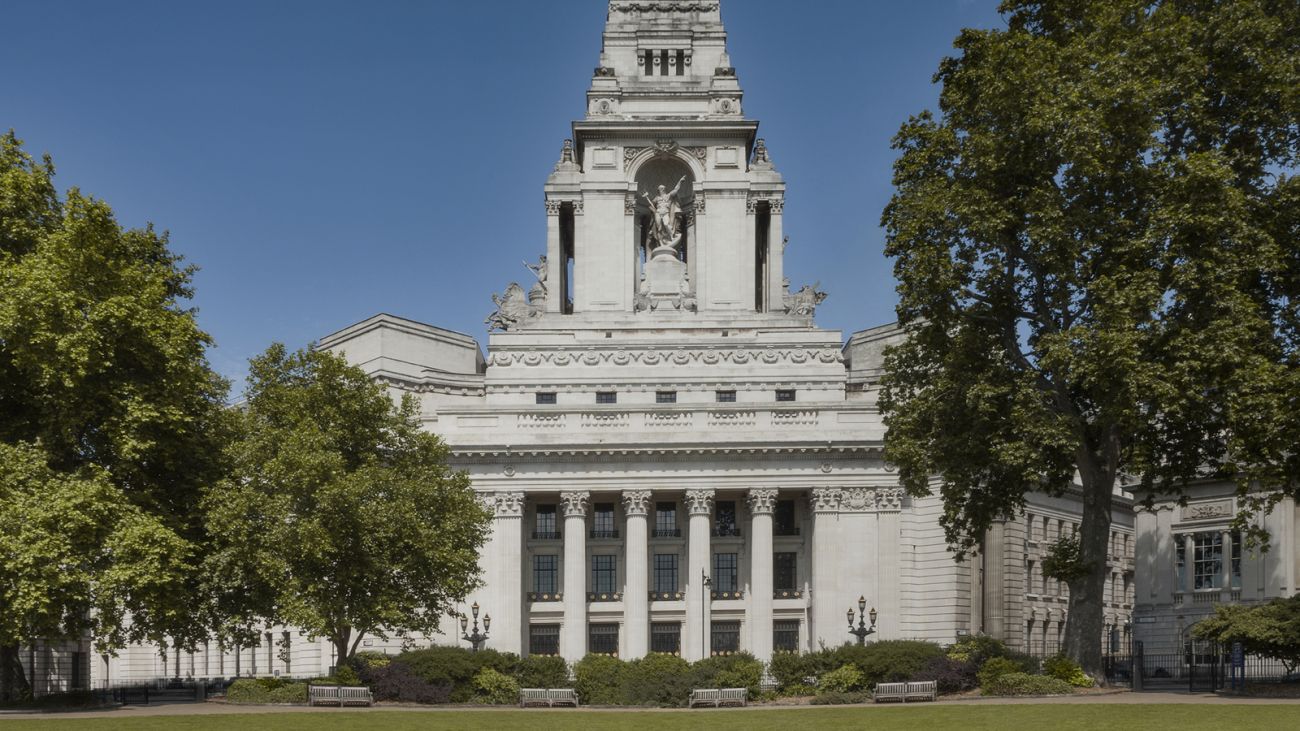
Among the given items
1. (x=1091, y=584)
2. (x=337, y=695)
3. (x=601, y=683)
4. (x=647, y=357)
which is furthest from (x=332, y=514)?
(x=647, y=357)

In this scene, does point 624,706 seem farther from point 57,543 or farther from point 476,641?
point 57,543

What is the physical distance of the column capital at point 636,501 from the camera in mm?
70812

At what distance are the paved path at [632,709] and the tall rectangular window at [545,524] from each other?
24944 millimetres

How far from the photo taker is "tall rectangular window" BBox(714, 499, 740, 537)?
73438 millimetres

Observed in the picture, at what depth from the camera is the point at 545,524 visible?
73.8m

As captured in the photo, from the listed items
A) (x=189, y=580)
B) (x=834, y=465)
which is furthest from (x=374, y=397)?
(x=834, y=465)

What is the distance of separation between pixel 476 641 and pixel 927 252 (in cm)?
2942

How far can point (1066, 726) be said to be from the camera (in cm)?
3300

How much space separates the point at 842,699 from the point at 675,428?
26.5m

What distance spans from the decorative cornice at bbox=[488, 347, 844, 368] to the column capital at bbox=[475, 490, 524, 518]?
10026 mm

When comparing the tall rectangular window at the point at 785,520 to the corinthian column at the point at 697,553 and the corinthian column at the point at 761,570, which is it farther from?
the corinthian column at the point at 697,553

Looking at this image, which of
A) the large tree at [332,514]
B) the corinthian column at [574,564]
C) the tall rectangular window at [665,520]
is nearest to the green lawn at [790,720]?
the large tree at [332,514]

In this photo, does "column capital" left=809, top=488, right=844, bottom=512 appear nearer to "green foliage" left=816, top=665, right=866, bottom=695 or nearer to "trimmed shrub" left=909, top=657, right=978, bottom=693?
"green foliage" left=816, top=665, right=866, bottom=695

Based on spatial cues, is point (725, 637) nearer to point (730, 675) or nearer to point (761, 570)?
point (761, 570)
